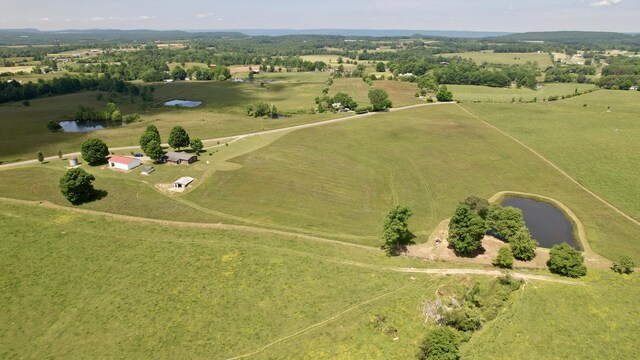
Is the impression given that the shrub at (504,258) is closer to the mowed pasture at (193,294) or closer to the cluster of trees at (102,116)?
the mowed pasture at (193,294)

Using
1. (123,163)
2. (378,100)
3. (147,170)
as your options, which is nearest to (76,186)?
(123,163)

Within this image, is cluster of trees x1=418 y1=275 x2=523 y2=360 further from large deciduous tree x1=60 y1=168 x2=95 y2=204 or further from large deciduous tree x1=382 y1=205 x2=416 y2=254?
large deciduous tree x1=60 y1=168 x2=95 y2=204

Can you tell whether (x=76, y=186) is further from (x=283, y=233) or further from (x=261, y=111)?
(x=261, y=111)

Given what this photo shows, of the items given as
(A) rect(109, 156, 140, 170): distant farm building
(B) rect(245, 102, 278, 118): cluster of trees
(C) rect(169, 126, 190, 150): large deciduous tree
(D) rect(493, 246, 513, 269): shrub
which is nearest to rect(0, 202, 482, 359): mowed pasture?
(D) rect(493, 246, 513, 269): shrub

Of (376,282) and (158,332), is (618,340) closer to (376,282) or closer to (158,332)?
(376,282)

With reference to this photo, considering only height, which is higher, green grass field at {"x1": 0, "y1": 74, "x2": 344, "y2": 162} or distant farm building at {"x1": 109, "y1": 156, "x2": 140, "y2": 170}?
green grass field at {"x1": 0, "y1": 74, "x2": 344, "y2": 162}

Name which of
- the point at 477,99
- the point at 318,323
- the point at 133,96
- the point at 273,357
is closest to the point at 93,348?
the point at 273,357

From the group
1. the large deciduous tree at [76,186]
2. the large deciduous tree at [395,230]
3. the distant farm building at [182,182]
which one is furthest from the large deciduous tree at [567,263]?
the large deciduous tree at [76,186]
